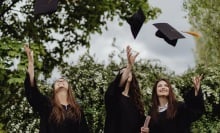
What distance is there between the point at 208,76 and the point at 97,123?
104 inches

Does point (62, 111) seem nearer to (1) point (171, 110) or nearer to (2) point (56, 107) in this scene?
(2) point (56, 107)

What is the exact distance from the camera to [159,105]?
6.36 m

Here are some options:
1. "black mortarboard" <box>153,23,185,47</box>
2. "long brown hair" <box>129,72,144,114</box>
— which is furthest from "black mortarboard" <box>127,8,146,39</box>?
"long brown hair" <box>129,72,144,114</box>

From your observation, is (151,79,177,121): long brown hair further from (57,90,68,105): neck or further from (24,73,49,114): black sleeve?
(24,73,49,114): black sleeve

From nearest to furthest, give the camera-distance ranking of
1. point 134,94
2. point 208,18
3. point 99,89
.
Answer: point 134,94, point 99,89, point 208,18

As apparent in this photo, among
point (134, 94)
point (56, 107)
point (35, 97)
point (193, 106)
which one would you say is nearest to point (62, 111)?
point (56, 107)

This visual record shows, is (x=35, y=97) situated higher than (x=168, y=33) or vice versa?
(x=168, y=33)

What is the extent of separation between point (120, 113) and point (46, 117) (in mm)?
918

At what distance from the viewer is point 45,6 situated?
735 centimetres

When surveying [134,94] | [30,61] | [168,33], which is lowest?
[134,94]

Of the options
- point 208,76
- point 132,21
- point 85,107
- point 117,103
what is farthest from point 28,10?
point 117,103

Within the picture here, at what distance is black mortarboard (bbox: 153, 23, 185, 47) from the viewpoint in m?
7.46

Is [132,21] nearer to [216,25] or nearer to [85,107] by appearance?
[85,107]

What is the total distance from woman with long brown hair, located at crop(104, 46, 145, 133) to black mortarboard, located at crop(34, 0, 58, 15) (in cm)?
146
